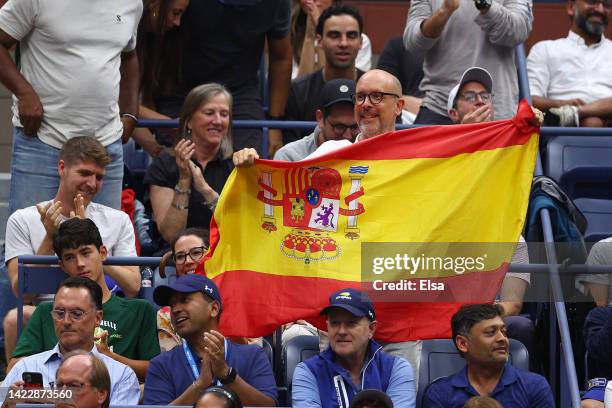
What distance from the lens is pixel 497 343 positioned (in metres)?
8.54

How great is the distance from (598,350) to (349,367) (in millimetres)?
1478

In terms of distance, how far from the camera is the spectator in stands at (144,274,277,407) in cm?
845

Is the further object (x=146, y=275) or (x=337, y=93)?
(x=337, y=93)

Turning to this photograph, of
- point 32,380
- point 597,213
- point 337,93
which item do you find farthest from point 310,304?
point 597,213

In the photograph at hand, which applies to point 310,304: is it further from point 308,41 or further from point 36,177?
point 308,41

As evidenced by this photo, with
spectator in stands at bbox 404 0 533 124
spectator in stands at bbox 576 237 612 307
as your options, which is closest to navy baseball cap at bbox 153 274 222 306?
spectator in stands at bbox 576 237 612 307

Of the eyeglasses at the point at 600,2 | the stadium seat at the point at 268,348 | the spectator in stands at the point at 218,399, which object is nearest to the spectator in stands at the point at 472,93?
the eyeglasses at the point at 600,2

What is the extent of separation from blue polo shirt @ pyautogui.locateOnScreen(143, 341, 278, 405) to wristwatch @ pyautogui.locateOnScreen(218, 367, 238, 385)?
231 millimetres

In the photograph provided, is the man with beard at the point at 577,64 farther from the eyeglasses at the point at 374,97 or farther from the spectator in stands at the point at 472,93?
the eyeglasses at the point at 374,97

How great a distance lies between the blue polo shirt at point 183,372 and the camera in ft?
27.8

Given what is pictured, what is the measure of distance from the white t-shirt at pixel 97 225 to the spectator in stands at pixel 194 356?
1.28 m

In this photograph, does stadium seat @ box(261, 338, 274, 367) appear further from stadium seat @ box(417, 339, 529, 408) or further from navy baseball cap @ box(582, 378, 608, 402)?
navy baseball cap @ box(582, 378, 608, 402)

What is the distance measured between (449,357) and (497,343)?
2.34 feet

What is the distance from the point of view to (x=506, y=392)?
8477 mm
